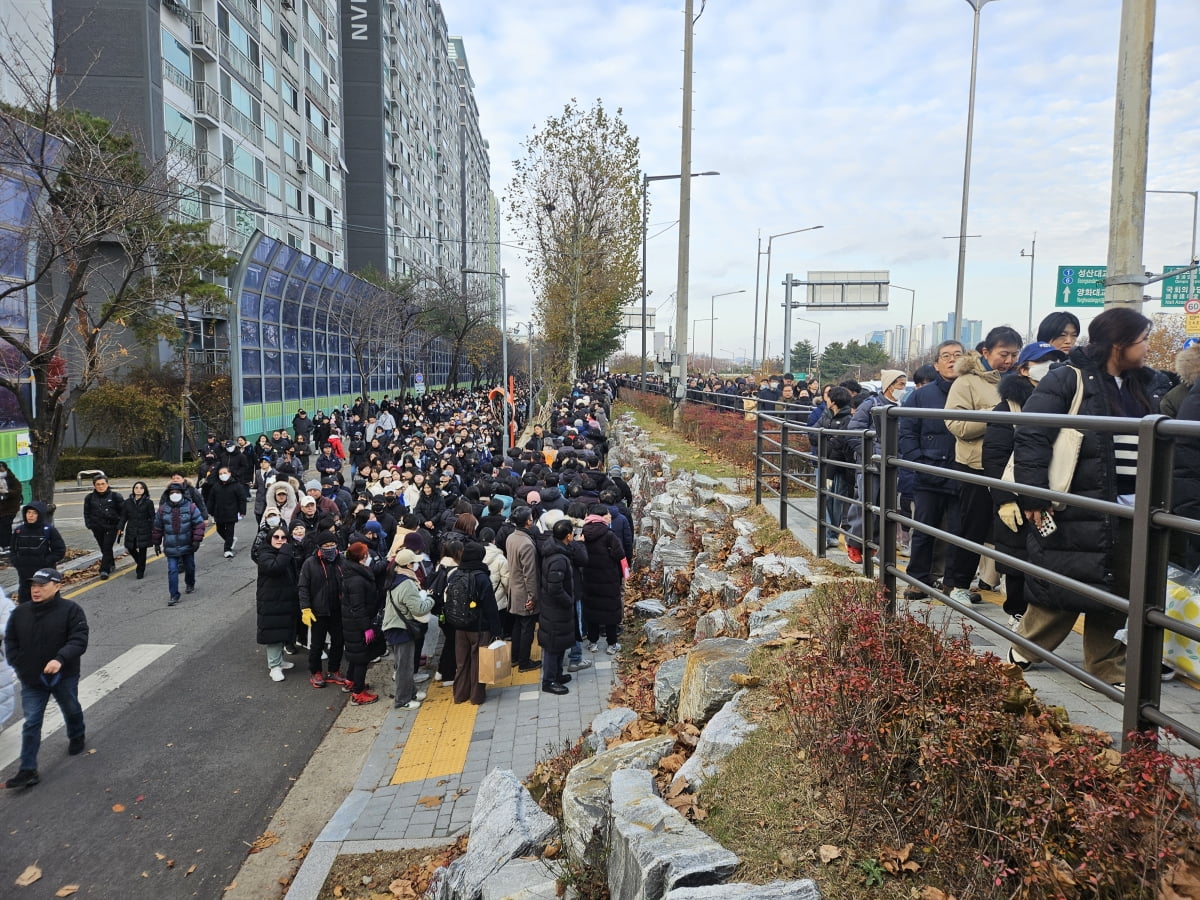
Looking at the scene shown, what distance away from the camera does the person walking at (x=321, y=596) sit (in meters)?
8.51

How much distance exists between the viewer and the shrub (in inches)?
90.3

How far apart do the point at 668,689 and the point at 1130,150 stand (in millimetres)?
6000

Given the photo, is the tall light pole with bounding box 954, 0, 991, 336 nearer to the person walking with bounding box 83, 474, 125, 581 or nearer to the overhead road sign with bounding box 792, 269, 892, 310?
the overhead road sign with bounding box 792, 269, 892, 310

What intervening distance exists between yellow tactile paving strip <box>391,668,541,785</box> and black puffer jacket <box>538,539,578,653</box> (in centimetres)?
74

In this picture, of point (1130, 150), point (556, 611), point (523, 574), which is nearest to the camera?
point (1130, 150)

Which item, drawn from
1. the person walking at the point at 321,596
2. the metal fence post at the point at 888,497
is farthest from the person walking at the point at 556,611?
the metal fence post at the point at 888,497

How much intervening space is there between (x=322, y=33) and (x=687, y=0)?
40.2 meters

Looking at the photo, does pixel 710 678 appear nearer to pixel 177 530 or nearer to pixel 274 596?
pixel 274 596

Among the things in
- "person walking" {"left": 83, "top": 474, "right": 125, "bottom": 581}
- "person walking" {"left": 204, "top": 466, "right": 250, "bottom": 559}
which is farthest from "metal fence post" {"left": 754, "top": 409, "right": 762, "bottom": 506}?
"person walking" {"left": 83, "top": 474, "right": 125, "bottom": 581}

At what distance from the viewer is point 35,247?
16.1 m

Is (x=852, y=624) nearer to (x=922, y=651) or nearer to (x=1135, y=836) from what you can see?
(x=922, y=651)

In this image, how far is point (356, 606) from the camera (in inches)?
328

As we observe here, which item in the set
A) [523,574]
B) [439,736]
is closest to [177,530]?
[523,574]

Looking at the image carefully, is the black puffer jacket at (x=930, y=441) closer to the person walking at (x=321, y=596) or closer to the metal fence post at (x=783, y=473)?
the metal fence post at (x=783, y=473)
